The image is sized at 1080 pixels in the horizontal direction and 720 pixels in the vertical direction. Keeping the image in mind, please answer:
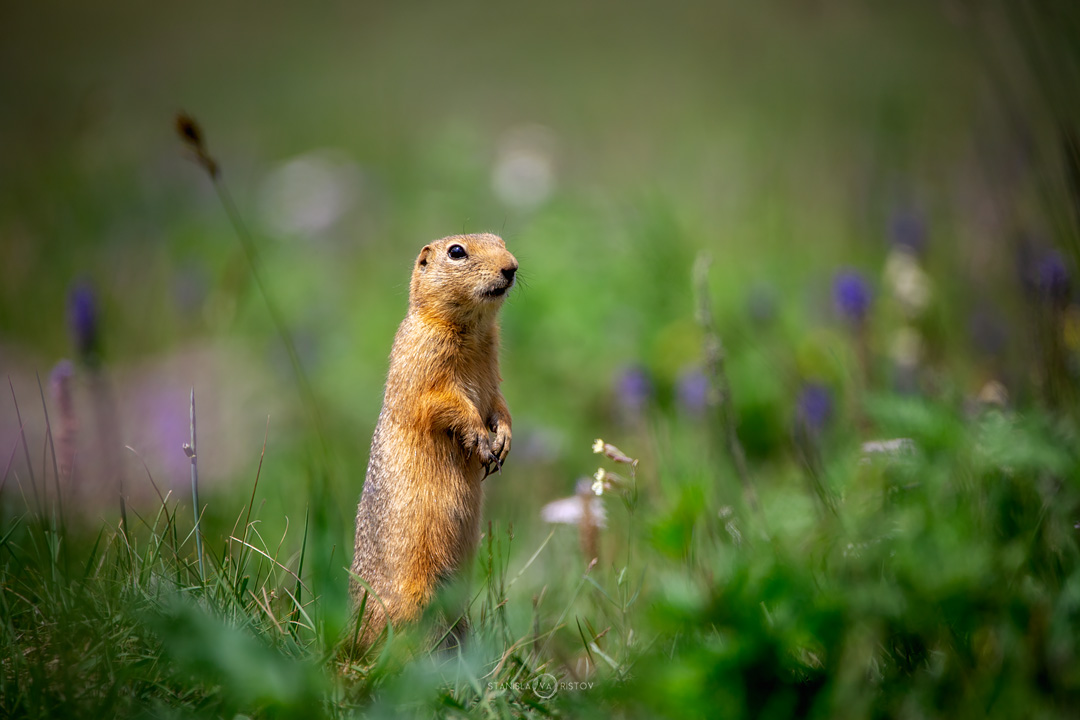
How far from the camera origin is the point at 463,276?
3.22 m

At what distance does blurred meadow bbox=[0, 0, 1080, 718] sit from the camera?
7.23ft

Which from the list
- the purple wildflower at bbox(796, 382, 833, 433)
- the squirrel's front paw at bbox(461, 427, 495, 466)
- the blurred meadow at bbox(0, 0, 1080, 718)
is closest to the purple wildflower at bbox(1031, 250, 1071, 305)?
the blurred meadow at bbox(0, 0, 1080, 718)

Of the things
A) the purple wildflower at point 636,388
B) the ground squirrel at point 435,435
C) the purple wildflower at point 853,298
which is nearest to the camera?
the ground squirrel at point 435,435

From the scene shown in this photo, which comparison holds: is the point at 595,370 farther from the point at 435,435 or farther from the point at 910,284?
the point at 435,435

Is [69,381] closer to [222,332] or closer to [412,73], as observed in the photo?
[222,332]

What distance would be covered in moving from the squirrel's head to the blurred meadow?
75 centimetres

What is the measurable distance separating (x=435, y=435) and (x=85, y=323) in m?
2.14

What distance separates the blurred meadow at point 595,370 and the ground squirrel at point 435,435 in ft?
0.61

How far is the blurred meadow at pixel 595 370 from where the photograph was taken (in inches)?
86.7

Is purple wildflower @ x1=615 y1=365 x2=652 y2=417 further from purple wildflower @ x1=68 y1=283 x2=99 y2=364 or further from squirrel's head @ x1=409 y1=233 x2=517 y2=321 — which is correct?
purple wildflower @ x1=68 y1=283 x2=99 y2=364

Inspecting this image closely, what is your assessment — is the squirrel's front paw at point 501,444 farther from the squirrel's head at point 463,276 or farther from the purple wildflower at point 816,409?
the purple wildflower at point 816,409

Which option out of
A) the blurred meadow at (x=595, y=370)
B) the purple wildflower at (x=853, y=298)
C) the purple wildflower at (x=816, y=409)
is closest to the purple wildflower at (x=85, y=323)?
the blurred meadow at (x=595, y=370)

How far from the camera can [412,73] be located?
16.0 m

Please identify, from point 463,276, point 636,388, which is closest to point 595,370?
point 636,388
